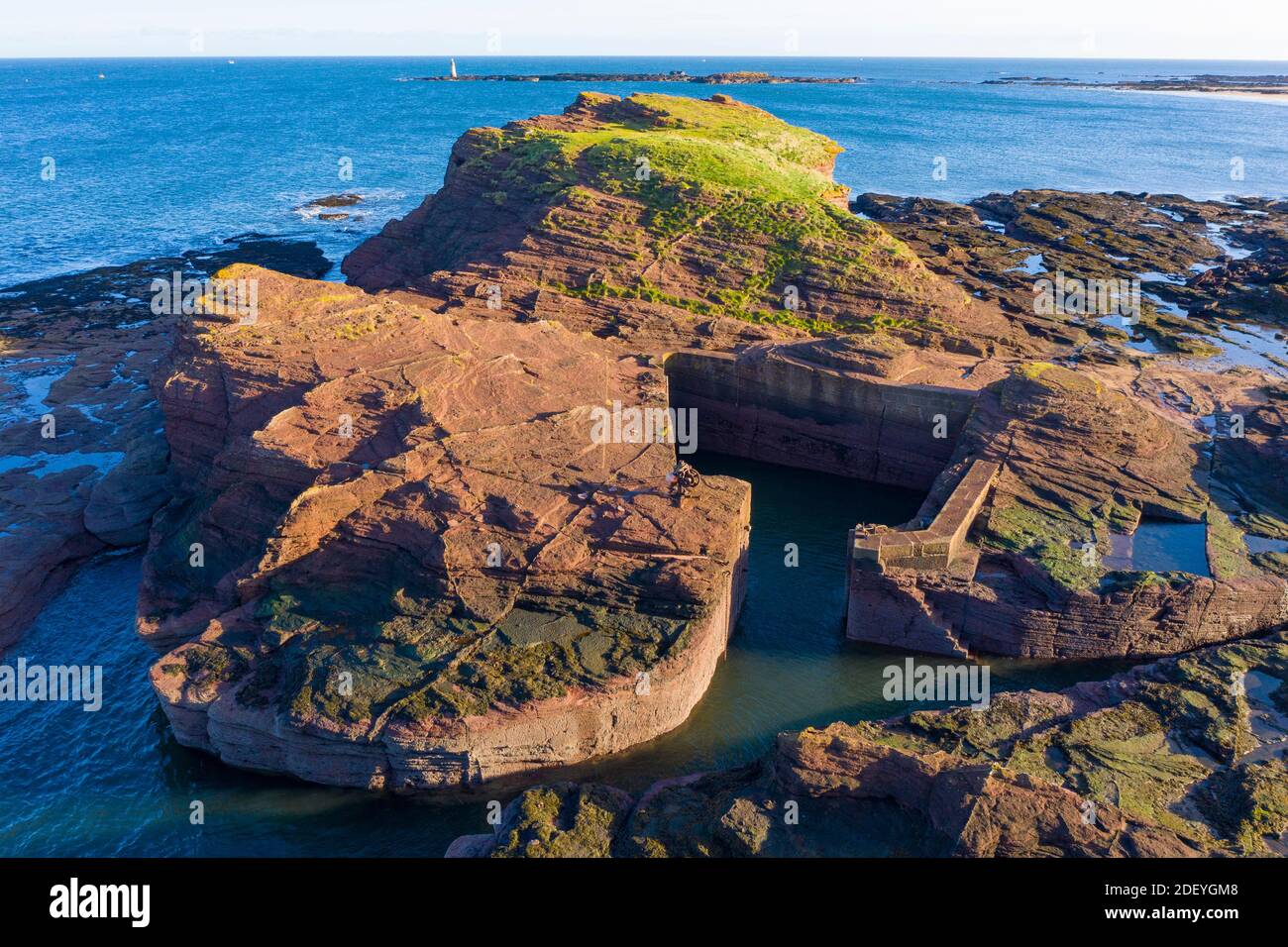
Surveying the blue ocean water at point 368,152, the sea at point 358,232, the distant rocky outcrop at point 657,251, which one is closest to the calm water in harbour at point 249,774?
A: the sea at point 358,232

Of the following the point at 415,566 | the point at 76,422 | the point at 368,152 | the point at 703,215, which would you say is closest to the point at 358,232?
the point at 76,422

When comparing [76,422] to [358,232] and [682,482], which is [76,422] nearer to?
[682,482]

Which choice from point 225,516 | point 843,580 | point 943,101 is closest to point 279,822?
point 225,516

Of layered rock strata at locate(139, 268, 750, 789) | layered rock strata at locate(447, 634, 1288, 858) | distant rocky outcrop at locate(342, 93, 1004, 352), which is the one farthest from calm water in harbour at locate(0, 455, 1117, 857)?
distant rocky outcrop at locate(342, 93, 1004, 352)

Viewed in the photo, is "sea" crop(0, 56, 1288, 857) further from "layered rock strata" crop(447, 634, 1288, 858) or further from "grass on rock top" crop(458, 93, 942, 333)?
"grass on rock top" crop(458, 93, 942, 333)

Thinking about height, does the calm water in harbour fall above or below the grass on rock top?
below
